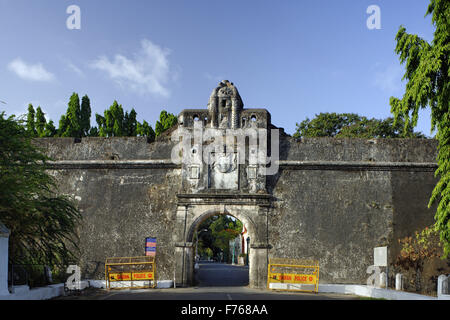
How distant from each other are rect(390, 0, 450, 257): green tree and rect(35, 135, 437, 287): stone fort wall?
138 inches

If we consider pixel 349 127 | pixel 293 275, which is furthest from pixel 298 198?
pixel 349 127

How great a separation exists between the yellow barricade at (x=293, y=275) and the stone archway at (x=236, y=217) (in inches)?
12.7

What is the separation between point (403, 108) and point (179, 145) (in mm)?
7504

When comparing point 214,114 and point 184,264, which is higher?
point 214,114

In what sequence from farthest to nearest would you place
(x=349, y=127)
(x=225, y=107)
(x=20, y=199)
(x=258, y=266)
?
(x=349, y=127) < (x=225, y=107) < (x=258, y=266) < (x=20, y=199)

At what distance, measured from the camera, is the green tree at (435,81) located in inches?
448

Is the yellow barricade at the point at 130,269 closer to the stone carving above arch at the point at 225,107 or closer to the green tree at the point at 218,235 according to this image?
the stone carving above arch at the point at 225,107

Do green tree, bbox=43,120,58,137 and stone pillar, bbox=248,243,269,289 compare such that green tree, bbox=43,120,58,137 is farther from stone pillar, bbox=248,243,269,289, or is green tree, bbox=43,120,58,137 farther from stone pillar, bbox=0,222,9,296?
stone pillar, bbox=0,222,9,296

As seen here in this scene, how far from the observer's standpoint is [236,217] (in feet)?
49.8

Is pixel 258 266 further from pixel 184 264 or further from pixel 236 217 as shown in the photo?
pixel 184 264

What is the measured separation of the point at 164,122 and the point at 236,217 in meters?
22.1

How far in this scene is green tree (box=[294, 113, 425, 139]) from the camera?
94.1ft

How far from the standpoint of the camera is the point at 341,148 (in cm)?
1594

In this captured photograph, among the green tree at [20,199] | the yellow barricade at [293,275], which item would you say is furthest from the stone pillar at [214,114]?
the green tree at [20,199]
